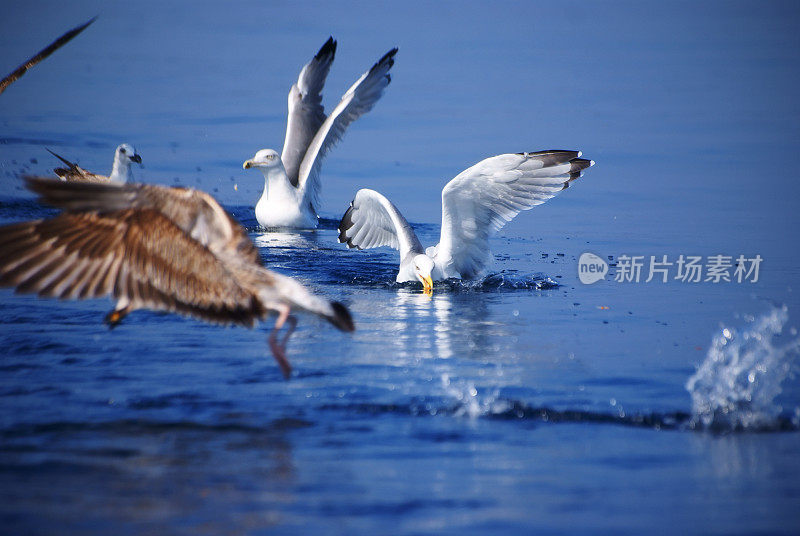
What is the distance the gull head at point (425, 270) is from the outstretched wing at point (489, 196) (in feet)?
1.59

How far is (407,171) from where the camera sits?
14.4 m

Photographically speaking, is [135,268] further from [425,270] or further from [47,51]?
[425,270]

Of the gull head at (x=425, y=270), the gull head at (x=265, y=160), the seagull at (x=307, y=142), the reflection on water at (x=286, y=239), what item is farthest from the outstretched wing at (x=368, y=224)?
the gull head at (x=265, y=160)

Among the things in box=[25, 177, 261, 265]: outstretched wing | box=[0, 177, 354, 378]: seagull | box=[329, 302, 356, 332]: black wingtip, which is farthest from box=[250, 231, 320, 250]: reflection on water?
box=[329, 302, 356, 332]: black wingtip

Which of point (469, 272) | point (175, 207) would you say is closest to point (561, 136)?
point (469, 272)

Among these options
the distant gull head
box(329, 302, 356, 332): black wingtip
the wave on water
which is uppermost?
the distant gull head

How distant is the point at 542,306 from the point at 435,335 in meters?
1.29

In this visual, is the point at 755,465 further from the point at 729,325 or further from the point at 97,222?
the point at 97,222

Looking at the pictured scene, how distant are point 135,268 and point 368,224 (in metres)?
6.01

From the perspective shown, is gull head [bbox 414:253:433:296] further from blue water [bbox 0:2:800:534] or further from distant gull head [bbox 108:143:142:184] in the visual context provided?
distant gull head [bbox 108:143:142:184]

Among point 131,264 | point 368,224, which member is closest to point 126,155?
point 368,224

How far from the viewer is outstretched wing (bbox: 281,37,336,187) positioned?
46.5 feet

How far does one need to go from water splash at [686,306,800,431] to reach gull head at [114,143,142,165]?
A: 701 centimetres

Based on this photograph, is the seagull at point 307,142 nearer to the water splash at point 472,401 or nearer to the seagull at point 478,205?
the seagull at point 478,205
